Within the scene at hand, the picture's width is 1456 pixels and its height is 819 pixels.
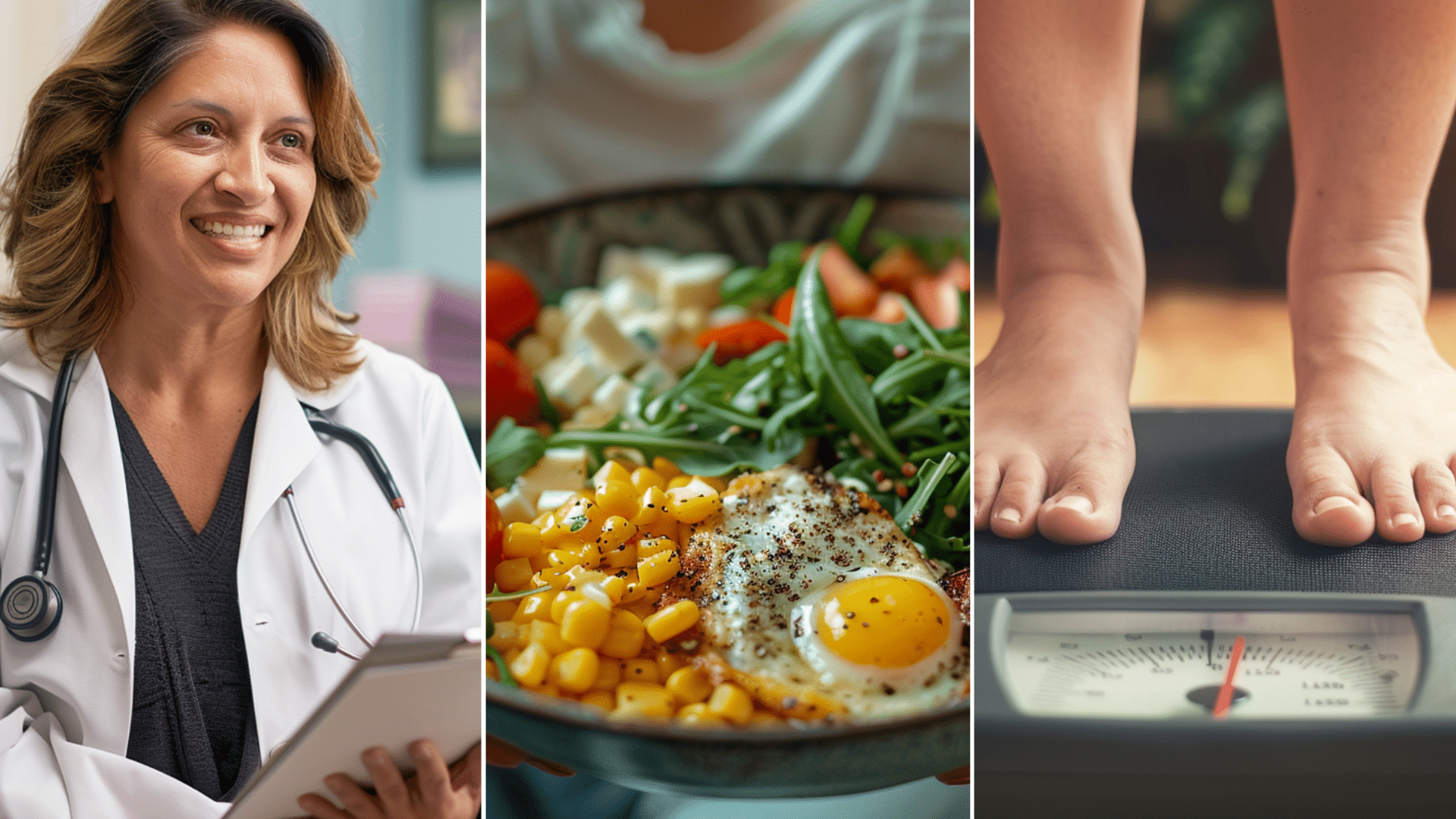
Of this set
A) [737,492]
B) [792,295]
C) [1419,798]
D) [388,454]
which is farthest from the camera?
[792,295]

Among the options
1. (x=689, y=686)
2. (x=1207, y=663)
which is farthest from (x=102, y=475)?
(x=1207, y=663)

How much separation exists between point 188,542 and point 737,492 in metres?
0.63

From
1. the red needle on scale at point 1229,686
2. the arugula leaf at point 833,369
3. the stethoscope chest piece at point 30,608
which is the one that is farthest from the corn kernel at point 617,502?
the red needle on scale at point 1229,686

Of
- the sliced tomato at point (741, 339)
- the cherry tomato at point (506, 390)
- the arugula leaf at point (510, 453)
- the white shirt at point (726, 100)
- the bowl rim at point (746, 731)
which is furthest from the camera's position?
the white shirt at point (726, 100)

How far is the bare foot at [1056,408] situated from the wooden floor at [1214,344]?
26 mm

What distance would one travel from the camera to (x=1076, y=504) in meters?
1.02

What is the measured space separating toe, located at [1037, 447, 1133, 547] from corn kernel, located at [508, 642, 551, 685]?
57cm

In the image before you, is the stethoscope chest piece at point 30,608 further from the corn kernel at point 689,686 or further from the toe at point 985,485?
the toe at point 985,485

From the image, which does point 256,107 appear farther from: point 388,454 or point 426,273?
point 388,454

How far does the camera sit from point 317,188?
1005mm

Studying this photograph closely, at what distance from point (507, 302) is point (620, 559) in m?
0.77

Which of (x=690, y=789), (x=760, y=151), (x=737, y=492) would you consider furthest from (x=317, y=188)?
(x=760, y=151)

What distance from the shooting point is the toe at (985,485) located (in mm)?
1044

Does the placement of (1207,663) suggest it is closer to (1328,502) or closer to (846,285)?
(1328,502)
